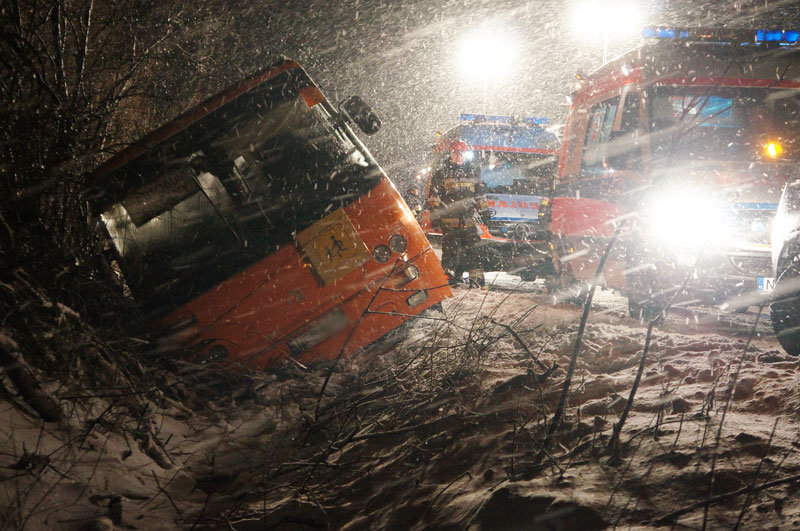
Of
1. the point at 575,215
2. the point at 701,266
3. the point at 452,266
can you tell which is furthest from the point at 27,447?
the point at 452,266

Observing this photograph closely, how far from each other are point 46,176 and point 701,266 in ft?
18.7

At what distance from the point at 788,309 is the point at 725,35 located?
361 centimetres

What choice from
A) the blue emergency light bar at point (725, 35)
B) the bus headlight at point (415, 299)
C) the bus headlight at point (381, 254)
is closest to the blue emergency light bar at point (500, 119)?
the blue emergency light bar at point (725, 35)

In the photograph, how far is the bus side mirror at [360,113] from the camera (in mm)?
4840

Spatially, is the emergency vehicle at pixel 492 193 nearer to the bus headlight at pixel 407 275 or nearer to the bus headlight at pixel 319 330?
the bus headlight at pixel 407 275

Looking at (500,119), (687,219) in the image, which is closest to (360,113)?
(687,219)

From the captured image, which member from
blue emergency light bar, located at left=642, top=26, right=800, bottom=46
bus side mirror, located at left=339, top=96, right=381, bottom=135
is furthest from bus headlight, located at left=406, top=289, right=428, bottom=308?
blue emergency light bar, located at left=642, top=26, right=800, bottom=46

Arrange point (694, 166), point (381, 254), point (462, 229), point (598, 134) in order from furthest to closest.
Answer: point (462, 229) → point (598, 134) → point (694, 166) → point (381, 254)

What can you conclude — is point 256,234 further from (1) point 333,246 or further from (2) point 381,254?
(2) point 381,254

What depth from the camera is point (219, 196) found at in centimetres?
438

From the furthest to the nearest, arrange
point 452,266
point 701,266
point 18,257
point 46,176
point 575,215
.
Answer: point 452,266
point 575,215
point 701,266
point 46,176
point 18,257

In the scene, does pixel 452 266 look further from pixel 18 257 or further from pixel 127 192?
pixel 18 257

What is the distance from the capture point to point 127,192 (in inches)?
168

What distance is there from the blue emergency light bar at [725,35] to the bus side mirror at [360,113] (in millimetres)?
3378
